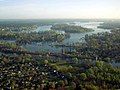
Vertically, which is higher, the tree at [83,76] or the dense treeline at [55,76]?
the tree at [83,76]

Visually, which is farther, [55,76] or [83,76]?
[55,76]

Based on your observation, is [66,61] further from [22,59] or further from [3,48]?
[3,48]

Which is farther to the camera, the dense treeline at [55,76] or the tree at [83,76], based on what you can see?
the tree at [83,76]

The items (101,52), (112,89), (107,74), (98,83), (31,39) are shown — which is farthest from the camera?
(31,39)

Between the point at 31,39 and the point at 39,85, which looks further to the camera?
the point at 31,39

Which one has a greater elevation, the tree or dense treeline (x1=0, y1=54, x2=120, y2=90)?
the tree

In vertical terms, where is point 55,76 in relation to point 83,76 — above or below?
below

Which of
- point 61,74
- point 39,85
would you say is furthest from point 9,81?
point 61,74

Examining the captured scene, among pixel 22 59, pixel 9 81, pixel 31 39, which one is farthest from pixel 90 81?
pixel 31 39

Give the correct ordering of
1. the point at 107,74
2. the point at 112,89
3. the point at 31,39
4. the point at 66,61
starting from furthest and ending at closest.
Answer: the point at 31,39
the point at 66,61
the point at 107,74
the point at 112,89

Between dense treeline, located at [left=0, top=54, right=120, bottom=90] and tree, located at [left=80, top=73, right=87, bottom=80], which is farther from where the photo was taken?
tree, located at [left=80, top=73, right=87, bottom=80]
